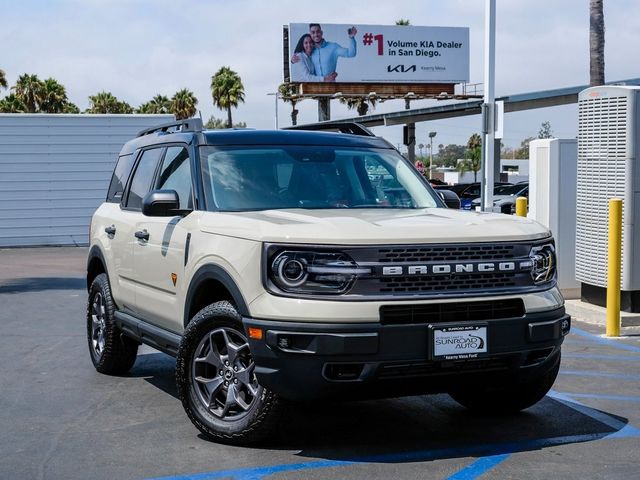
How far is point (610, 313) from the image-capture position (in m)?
9.77

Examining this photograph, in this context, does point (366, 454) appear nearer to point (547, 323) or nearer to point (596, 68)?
point (547, 323)

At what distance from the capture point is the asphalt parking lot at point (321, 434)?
17.2ft

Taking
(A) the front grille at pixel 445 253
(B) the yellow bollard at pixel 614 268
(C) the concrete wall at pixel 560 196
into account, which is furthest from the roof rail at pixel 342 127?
(C) the concrete wall at pixel 560 196

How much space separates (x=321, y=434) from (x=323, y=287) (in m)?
1.23

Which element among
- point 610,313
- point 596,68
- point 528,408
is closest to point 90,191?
point 596,68

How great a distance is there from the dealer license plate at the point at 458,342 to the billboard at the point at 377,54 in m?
48.5

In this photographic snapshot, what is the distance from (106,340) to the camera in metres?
7.76

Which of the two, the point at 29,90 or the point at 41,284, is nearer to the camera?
the point at 41,284

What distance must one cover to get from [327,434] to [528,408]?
1532 mm

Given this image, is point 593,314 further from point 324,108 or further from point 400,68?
point 324,108

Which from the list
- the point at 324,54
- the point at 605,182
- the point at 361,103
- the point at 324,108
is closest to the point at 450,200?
the point at 605,182

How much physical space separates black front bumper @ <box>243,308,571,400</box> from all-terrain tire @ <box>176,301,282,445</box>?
24cm

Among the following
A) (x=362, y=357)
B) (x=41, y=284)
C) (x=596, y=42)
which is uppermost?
(x=596, y=42)

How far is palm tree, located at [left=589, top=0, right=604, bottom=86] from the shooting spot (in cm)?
2575
